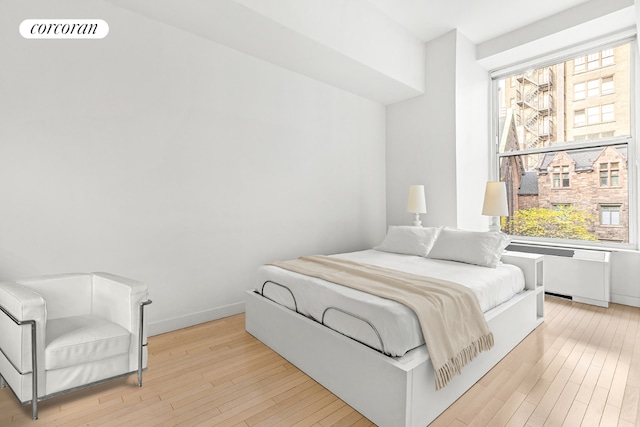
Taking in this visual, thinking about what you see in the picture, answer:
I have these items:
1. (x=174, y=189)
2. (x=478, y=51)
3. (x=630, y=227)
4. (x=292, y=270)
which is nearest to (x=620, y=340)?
(x=630, y=227)

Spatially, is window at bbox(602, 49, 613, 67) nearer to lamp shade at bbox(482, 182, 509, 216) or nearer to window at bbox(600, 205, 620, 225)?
window at bbox(600, 205, 620, 225)

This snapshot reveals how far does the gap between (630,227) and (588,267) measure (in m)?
0.75

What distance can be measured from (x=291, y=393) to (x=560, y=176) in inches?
170

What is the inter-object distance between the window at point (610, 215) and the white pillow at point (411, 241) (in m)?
2.06

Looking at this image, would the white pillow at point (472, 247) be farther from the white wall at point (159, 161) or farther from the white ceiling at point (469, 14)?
the white ceiling at point (469, 14)

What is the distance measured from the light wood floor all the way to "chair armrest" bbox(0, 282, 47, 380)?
13.6 inches

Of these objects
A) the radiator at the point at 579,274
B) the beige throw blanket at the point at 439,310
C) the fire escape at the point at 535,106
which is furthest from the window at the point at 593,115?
the beige throw blanket at the point at 439,310

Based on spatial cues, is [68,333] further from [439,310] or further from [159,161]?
[439,310]

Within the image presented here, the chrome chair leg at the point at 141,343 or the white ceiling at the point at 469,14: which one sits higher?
the white ceiling at the point at 469,14

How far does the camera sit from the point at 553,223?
14.3 ft

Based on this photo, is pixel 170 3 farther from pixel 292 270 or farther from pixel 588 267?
pixel 588 267

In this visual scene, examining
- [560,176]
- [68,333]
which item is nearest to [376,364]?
[68,333]

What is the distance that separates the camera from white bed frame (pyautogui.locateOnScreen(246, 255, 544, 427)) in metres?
1.69

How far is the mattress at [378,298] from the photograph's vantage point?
181 cm
